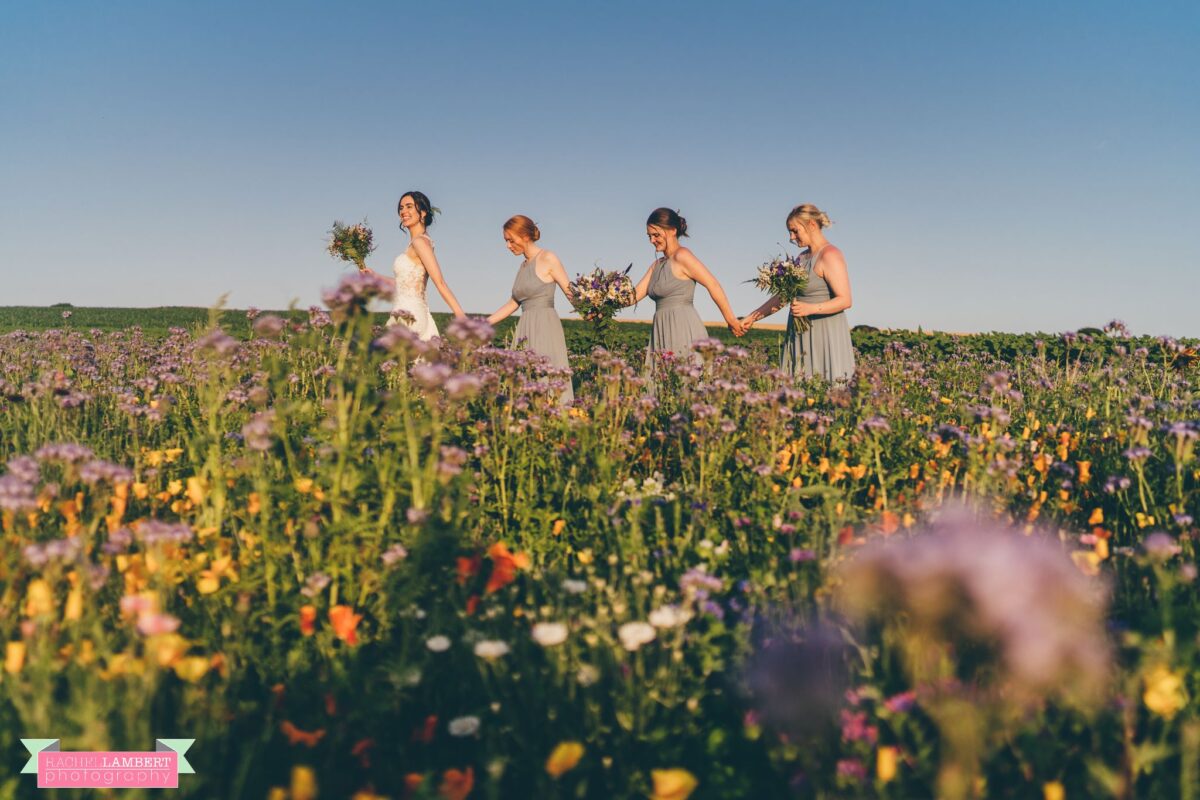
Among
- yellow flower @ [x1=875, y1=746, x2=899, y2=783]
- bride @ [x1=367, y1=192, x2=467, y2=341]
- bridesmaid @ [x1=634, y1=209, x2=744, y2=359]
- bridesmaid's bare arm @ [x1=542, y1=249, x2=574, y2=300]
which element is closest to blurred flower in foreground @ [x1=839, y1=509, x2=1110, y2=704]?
yellow flower @ [x1=875, y1=746, x2=899, y2=783]

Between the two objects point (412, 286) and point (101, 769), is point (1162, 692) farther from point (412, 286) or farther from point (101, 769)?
point (412, 286)

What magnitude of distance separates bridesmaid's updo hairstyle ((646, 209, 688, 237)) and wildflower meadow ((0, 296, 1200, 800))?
530 centimetres

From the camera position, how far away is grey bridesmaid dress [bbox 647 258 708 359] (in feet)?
30.7

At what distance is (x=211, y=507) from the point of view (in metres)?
3.48

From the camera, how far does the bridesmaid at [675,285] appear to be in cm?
932

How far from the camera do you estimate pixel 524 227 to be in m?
9.59

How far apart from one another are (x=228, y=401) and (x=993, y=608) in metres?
5.66

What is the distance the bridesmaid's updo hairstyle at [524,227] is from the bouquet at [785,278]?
3.15 metres

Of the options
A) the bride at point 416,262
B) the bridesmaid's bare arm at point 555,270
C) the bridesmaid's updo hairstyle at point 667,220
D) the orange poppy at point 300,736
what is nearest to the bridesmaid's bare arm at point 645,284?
A: the bridesmaid's updo hairstyle at point 667,220

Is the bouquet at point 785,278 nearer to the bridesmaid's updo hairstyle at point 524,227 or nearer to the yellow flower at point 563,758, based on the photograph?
the bridesmaid's updo hairstyle at point 524,227

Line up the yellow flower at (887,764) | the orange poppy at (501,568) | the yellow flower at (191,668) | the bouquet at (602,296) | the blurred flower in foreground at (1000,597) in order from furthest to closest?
1. the bouquet at (602,296)
2. the orange poppy at (501,568)
3. the yellow flower at (191,668)
4. the yellow flower at (887,764)
5. the blurred flower in foreground at (1000,597)

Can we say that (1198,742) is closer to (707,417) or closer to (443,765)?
(443,765)

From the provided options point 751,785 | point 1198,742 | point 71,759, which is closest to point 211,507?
point 71,759

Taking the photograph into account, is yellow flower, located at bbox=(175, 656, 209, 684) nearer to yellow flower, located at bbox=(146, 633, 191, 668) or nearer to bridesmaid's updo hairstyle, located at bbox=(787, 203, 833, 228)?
yellow flower, located at bbox=(146, 633, 191, 668)
